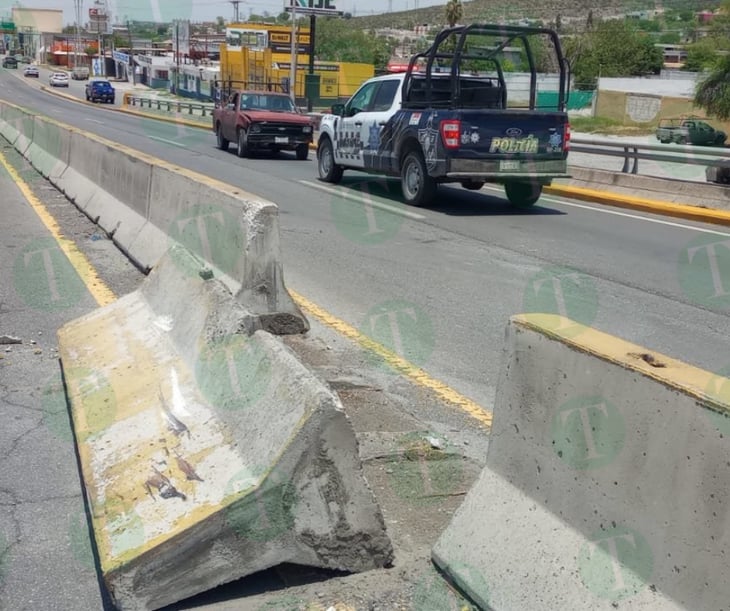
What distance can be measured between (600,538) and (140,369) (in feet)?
9.07

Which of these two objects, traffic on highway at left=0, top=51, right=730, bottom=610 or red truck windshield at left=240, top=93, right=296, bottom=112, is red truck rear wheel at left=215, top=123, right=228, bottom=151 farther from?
traffic on highway at left=0, top=51, right=730, bottom=610

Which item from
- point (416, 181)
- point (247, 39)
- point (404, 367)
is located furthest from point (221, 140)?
point (247, 39)

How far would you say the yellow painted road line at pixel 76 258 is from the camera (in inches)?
317

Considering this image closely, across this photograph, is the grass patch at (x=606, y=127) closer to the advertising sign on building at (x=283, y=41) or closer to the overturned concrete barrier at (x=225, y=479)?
the advertising sign on building at (x=283, y=41)

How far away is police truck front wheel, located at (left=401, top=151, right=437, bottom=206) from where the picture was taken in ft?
45.5

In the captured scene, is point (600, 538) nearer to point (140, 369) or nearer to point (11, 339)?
point (140, 369)

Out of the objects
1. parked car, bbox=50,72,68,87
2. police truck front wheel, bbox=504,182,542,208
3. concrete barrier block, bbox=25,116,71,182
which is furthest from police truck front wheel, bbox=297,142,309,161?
parked car, bbox=50,72,68,87

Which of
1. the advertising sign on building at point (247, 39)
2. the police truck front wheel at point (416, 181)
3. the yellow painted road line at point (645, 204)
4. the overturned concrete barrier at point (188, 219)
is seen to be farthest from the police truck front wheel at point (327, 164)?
the advertising sign on building at point (247, 39)

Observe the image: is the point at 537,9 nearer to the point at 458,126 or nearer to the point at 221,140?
the point at 221,140

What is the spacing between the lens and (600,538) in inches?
113

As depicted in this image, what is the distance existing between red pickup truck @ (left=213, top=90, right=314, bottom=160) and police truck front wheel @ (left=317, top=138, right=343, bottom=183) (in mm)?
6483

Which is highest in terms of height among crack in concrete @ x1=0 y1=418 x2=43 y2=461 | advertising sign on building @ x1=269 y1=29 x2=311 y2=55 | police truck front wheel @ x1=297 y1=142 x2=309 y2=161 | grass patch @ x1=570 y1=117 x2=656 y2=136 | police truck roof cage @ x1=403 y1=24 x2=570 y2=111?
advertising sign on building @ x1=269 y1=29 x2=311 y2=55

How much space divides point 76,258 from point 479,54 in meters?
8.40

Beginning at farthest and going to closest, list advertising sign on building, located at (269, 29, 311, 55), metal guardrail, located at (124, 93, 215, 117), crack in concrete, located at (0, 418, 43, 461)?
advertising sign on building, located at (269, 29, 311, 55)
metal guardrail, located at (124, 93, 215, 117)
crack in concrete, located at (0, 418, 43, 461)
